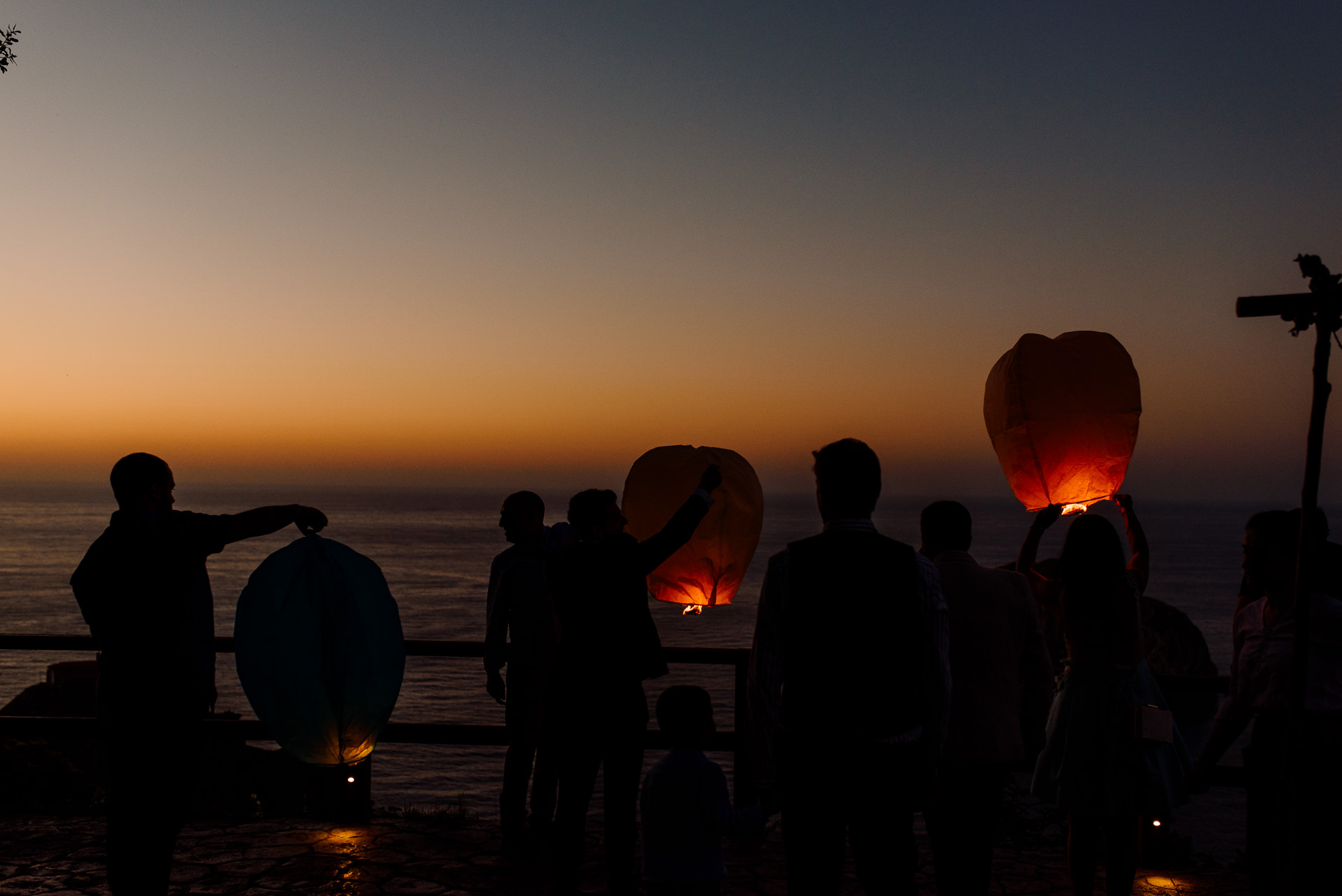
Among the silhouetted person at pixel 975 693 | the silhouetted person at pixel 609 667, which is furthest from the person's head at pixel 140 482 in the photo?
the silhouetted person at pixel 975 693

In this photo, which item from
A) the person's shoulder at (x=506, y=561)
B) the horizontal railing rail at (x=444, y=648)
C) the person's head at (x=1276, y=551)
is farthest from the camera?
the horizontal railing rail at (x=444, y=648)

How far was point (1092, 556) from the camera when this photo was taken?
3.94 metres

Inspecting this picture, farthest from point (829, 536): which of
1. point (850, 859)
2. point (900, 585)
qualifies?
point (850, 859)

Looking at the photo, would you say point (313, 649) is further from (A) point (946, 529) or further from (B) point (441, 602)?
(B) point (441, 602)

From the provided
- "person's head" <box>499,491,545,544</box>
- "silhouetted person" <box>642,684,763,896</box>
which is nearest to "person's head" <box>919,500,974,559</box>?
"silhouetted person" <box>642,684,763,896</box>

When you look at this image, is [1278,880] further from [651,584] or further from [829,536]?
[651,584]

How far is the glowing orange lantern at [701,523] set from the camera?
5.09 m

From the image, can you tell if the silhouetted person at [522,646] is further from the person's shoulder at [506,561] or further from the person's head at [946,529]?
the person's head at [946,529]

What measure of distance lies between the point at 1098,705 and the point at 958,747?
2.20 ft

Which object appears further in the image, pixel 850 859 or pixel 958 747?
pixel 850 859

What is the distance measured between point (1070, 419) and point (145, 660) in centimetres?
404

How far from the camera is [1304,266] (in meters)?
3.13

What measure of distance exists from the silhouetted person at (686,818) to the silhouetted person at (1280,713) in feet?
5.83

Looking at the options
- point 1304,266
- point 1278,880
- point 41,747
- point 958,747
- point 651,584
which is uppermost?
point 1304,266
